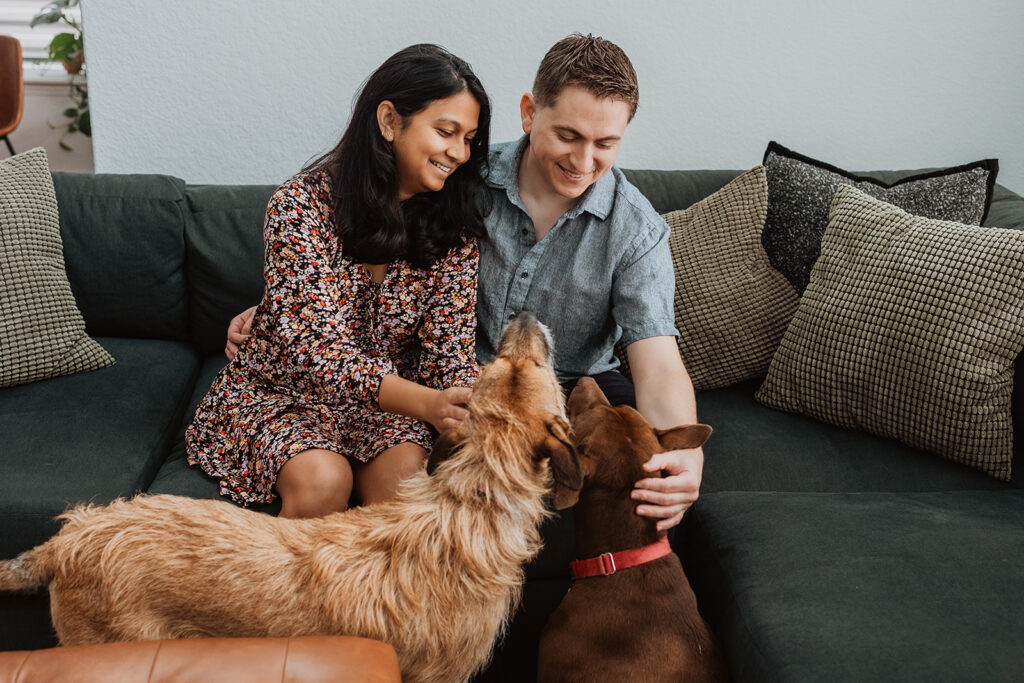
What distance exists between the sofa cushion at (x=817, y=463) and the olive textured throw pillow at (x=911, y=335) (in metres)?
0.04

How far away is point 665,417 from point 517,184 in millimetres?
761

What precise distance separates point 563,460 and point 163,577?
0.76 m

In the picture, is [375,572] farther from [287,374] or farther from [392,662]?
[287,374]

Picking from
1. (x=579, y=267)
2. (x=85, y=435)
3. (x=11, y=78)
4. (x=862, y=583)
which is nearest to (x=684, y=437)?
(x=862, y=583)

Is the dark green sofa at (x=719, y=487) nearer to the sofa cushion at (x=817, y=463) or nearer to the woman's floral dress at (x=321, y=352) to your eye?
the sofa cushion at (x=817, y=463)

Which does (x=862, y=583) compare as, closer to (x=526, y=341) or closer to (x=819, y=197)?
(x=526, y=341)

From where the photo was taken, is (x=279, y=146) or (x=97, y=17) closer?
(x=97, y=17)

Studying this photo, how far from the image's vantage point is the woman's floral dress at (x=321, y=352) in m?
1.74

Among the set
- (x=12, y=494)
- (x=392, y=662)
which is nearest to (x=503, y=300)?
(x=392, y=662)

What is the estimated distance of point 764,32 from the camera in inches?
117

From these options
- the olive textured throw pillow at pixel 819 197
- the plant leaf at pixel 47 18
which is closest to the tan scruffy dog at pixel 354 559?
the olive textured throw pillow at pixel 819 197

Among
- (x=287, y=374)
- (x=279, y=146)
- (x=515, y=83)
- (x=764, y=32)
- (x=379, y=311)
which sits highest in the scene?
(x=764, y=32)

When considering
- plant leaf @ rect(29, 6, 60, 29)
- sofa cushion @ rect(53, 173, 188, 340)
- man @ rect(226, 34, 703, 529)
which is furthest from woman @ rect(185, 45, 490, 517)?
plant leaf @ rect(29, 6, 60, 29)

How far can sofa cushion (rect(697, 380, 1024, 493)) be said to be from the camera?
1.98 meters
